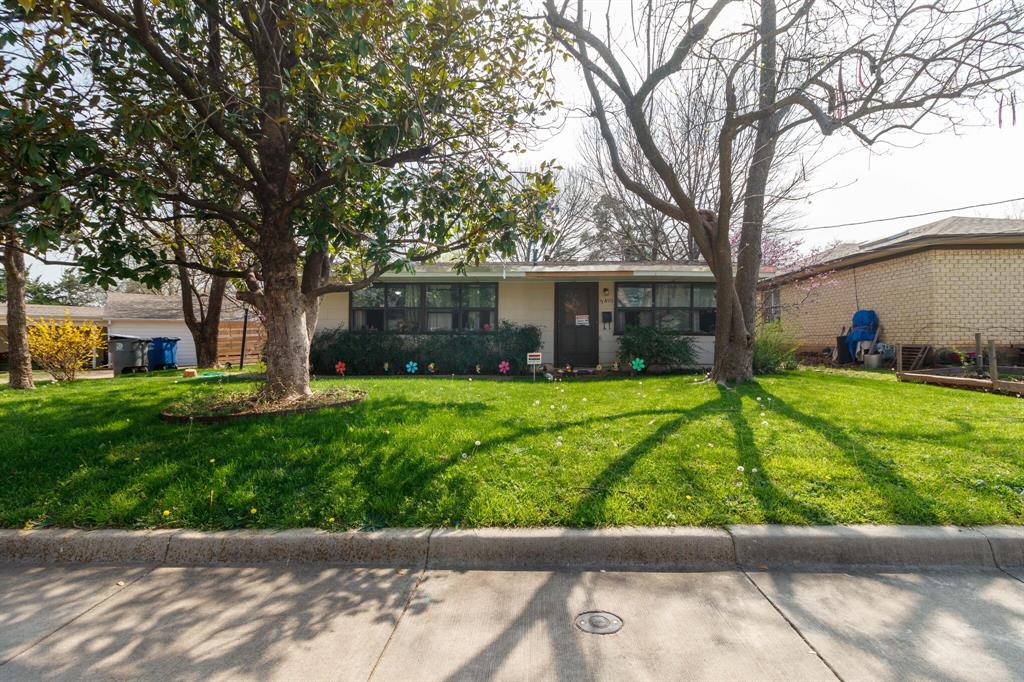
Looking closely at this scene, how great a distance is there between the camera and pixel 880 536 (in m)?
3.21

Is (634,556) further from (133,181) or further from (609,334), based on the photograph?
(609,334)

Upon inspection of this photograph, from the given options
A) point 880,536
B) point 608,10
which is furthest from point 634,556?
point 608,10

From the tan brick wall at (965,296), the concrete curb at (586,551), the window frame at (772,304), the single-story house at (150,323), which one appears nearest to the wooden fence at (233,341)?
the single-story house at (150,323)

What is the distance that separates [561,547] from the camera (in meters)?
3.20

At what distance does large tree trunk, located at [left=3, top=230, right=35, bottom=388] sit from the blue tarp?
19.4m

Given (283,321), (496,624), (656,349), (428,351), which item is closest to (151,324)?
(428,351)

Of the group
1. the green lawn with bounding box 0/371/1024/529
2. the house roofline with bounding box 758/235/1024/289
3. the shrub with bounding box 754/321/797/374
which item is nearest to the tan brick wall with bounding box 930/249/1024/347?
the house roofline with bounding box 758/235/1024/289

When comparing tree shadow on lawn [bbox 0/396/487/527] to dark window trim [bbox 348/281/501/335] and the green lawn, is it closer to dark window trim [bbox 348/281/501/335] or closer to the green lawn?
the green lawn

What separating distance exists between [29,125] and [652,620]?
5922 mm

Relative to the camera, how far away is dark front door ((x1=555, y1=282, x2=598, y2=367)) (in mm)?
13086

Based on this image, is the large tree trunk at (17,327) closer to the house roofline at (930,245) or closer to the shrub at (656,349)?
the shrub at (656,349)

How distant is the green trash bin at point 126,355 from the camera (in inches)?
573

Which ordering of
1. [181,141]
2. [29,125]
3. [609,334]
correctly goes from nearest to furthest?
[29,125] → [181,141] → [609,334]

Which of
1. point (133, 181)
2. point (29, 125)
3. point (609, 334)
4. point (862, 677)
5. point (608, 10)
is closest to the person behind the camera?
point (862, 677)
